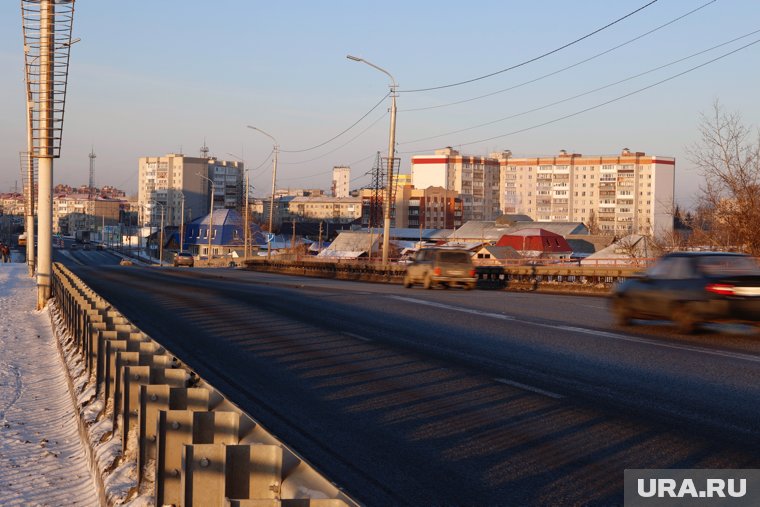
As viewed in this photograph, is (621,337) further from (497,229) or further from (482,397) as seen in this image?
(497,229)

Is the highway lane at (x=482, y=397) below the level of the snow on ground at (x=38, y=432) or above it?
above

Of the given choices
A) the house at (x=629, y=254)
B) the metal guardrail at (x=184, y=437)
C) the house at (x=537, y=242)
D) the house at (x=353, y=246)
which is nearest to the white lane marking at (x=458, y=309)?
the metal guardrail at (x=184, y=437)

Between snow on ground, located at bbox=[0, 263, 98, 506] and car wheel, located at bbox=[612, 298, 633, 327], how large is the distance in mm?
10603

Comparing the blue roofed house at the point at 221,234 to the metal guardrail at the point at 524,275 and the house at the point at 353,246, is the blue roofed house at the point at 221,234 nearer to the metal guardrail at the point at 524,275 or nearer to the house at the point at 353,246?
the house at the point at 353,246

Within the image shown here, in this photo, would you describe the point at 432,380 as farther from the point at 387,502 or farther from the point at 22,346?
the point at 22,346

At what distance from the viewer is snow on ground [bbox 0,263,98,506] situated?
7449 mm

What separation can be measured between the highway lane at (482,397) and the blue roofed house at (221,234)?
11537 centimetres

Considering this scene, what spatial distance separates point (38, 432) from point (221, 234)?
132 meters

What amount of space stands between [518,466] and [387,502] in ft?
4.44

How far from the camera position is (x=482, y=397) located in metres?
10.3

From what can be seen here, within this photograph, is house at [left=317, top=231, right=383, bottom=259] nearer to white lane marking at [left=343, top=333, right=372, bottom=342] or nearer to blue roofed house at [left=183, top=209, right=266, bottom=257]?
blue roofed house at [left=183, top=209, right=266, bottom=257]

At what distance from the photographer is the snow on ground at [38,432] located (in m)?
7.45

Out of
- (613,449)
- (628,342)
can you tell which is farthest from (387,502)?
(628,342)

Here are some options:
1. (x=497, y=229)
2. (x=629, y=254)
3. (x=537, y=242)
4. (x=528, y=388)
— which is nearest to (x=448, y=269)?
(x=528, y=388)
